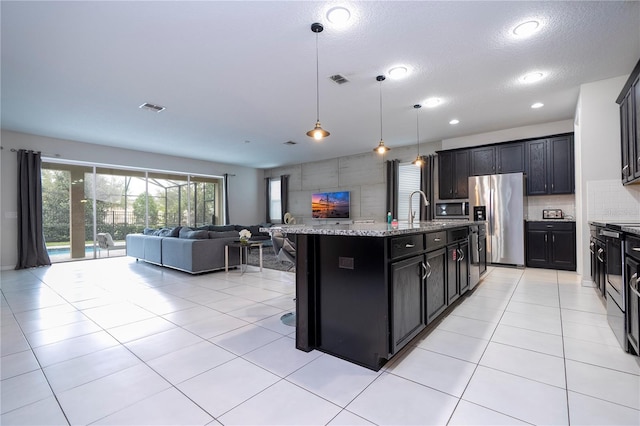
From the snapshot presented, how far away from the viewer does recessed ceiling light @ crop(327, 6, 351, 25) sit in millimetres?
2436

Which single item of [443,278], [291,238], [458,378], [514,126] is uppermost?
[514,126]

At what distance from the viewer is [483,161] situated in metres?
5.91

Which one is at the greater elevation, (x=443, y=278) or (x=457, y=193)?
(x=457, y=193)

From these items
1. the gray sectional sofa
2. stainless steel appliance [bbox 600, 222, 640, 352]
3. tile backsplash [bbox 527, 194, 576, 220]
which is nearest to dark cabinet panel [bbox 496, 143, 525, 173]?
tile backsplash [bbox 527, 194, 576, 220]

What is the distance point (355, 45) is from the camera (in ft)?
9.70

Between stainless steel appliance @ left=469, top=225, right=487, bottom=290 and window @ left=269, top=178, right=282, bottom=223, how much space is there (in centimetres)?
723

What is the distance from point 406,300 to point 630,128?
3.50 meters

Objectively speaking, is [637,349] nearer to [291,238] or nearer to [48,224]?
[291,238]

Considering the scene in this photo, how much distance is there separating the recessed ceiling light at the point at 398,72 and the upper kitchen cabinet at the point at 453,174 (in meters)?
3.30

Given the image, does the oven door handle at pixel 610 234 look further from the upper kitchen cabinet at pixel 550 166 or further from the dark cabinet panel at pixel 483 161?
the dark cabinet panel at pixel 483 161

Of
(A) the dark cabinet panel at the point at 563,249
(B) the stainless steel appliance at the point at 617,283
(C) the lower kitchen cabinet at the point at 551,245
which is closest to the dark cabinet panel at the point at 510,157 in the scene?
(C) the lower kitchen cabinet at the point at 551,245

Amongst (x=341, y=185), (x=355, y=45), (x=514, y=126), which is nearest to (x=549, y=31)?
(x=355, y=45)

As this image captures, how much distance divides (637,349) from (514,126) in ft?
16.2

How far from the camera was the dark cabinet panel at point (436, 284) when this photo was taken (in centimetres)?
247
